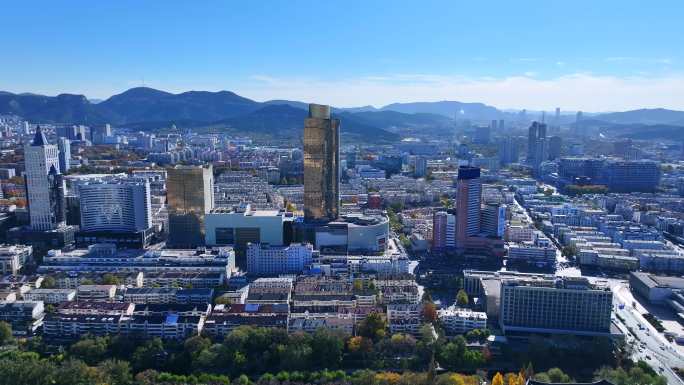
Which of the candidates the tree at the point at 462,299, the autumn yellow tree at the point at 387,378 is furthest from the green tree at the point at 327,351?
the tree at the point at 462,299

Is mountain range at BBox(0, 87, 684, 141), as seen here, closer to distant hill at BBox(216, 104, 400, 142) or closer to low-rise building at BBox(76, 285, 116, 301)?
distant hill at BBox(216, 104, 400, 142)

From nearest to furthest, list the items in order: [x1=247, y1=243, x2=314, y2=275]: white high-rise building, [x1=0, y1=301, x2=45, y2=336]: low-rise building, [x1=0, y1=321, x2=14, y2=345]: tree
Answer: [x1=0, y1=321, x2=14, y2=345]: tree < [x1=0, y1=301, x2=45, y2=336]: low-rise building < [x1=247, y1=243, x2=314, y2=275]: white high-rise building

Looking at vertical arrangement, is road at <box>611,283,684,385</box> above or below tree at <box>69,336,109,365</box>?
below

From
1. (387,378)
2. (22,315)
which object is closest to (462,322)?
(387,378)

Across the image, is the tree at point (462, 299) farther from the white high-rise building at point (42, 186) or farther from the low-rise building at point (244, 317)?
the white high-rise building at point (42, 186)

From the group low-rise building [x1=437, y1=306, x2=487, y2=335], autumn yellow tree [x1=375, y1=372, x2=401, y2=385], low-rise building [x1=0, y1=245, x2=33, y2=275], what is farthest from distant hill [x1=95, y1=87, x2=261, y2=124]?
autumn yellow tree [x1=375, y1=372, x2=401, y2=385]

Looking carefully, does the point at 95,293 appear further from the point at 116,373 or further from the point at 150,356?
the point at 116,373
